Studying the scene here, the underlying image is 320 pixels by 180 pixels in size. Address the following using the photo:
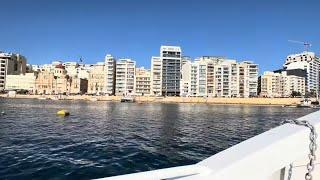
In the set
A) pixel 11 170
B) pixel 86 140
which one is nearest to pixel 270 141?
pixel 11 170

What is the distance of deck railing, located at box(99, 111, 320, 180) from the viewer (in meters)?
3.65

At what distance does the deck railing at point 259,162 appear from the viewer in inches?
144

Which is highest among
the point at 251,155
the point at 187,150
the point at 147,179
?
Answer: the point at 251,155

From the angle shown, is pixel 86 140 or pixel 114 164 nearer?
pixel 114 164

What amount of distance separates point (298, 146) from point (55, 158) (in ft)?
75.1

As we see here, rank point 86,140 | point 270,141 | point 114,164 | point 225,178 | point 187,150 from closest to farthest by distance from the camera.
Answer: point 225,178 < point 270,141 < point 114,164 < point 187,150 < point 86,140

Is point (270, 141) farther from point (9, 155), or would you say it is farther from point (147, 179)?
point (9, 155)

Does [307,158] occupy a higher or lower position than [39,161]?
higher

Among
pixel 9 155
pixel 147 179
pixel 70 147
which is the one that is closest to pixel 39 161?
pixel 9 155

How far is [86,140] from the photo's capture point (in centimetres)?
3600

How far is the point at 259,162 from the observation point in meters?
3.75

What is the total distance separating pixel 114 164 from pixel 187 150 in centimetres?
881

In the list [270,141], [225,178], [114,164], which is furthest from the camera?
[114,164]

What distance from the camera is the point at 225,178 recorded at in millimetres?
3598
